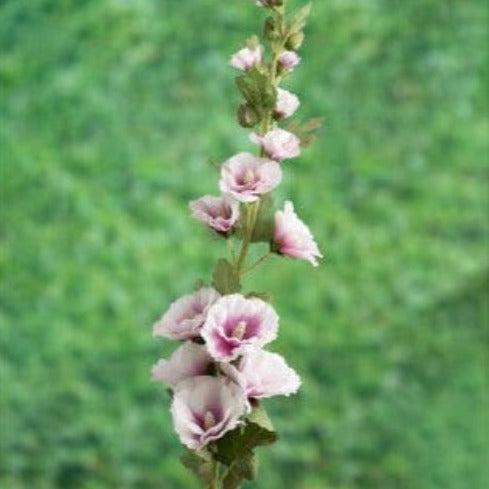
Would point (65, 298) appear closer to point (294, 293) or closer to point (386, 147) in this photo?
point (294, 293)

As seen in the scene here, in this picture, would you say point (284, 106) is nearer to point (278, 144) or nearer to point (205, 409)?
point (278, 144)

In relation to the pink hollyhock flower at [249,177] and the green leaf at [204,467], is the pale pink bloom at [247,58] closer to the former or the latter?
the pink hollyhock flower at [249,177]

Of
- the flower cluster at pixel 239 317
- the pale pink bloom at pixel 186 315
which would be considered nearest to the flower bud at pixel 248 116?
the flower cluster at pixel 239 317

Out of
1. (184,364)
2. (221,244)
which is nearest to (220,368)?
(184,364)

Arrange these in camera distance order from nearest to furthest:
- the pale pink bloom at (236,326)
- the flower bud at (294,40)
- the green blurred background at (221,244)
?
1. the pale pink bloom at (236,326)
2. the flower bud at (294,40)
3. the green blurred background at (221,244)

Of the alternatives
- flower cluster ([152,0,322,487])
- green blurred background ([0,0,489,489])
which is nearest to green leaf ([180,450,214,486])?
flower cluster ([152,0,322,487])

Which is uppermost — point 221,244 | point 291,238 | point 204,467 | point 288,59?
point 221,244

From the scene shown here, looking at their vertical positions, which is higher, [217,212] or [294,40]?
[294,40]

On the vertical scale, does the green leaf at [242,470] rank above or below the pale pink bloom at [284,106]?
below
